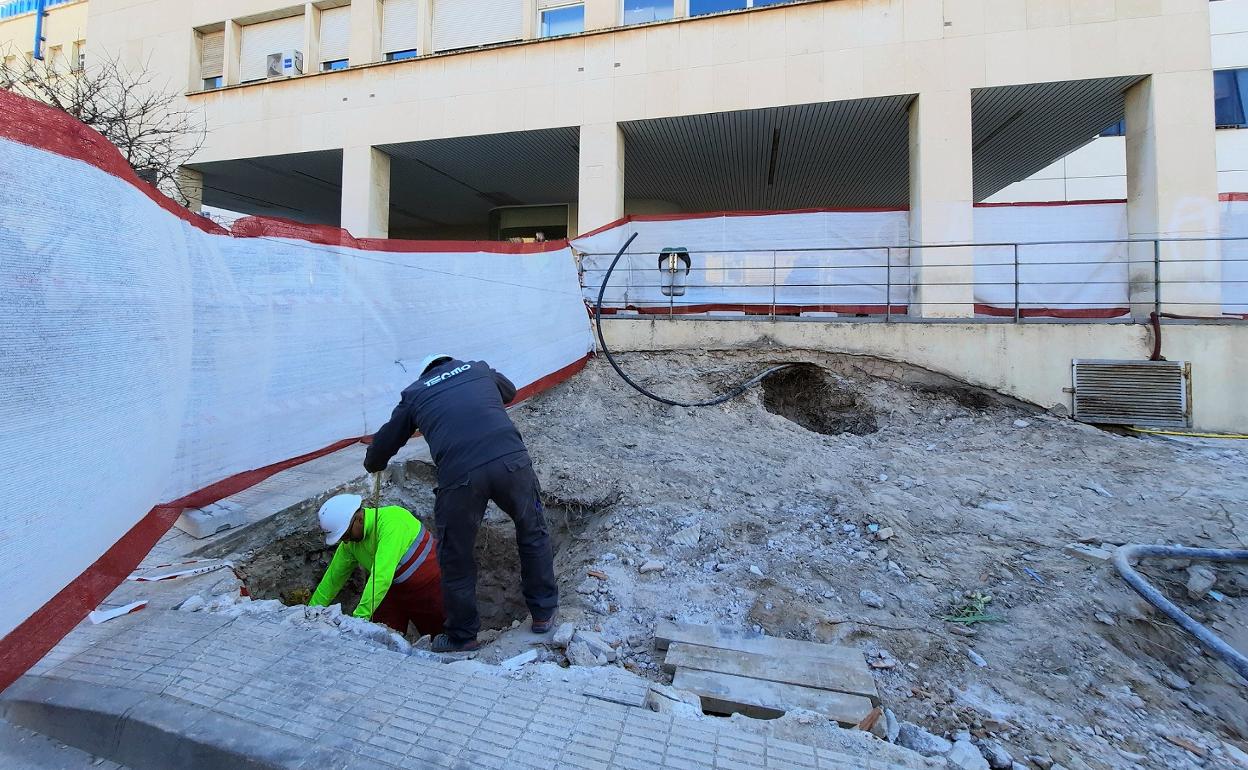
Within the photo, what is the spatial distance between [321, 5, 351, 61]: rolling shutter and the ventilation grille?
13.9m

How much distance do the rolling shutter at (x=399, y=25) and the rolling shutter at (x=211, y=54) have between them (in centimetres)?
429

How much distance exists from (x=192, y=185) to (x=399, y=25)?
234 inches

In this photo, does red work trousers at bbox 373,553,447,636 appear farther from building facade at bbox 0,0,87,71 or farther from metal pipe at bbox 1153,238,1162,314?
building facade at bbox 0,0,87,71

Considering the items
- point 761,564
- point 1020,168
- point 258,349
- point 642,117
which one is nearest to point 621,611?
point 761,564

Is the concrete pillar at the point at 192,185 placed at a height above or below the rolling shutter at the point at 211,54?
below

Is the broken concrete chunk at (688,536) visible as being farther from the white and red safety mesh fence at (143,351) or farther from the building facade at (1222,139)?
the building facade at (1222,139)

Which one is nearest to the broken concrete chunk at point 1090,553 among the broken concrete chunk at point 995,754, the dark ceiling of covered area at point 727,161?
the broken concrete chunk at point 995,754

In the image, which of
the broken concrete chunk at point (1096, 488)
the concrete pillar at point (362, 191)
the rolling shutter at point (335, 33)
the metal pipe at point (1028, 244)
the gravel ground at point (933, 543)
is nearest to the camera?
the gravel ground at point (933, 543)

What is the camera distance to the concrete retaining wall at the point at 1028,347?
20.8 feet

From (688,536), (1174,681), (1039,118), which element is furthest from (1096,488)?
(1039,118)

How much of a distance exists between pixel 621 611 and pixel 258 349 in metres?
2.92

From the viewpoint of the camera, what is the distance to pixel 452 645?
312 cm

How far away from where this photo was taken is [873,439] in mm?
5832

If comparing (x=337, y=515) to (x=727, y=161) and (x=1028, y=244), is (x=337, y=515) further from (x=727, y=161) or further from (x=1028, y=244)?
(x=727, y=161)
